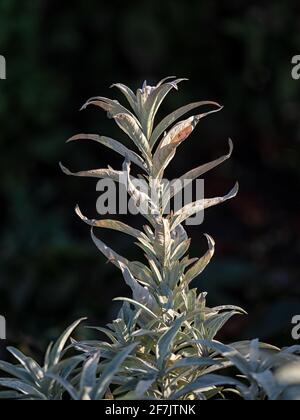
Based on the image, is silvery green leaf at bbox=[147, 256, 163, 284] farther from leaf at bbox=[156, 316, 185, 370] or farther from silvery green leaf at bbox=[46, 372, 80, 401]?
silvery green leaf at bbox=[46, 372, 80, 401]

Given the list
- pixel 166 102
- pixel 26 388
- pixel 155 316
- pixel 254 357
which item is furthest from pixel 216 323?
pixel 166 102

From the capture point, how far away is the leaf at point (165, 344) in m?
1.24

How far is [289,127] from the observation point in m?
5.09

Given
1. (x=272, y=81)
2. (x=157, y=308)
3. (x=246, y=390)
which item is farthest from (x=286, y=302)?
(x=272, y=81)

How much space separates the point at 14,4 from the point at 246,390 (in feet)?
12.2

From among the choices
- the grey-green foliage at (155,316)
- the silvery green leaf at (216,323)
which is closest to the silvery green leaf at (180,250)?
the grey-green foliage at (155,316)

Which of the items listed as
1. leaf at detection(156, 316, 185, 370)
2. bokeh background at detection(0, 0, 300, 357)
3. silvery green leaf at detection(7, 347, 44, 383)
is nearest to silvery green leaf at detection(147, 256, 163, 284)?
leaf at detection(156, 316, 185, 370)

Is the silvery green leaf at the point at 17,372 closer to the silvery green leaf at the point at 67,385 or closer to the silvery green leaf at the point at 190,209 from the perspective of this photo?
the silvery green leaf at the point at 67,385

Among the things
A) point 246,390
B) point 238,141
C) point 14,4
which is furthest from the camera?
point 238,141

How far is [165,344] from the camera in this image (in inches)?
48.7

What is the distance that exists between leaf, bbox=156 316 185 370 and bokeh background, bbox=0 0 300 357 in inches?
110

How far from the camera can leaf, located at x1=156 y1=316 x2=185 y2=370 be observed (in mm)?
1237

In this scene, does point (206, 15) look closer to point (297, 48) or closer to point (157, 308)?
point (297, 48)

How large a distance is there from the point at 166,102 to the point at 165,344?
370 cm
